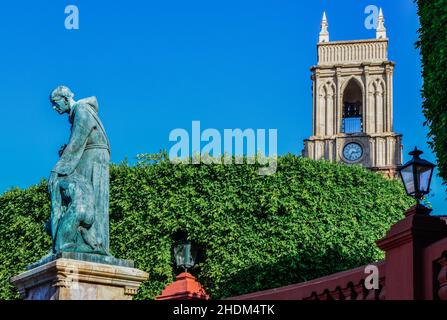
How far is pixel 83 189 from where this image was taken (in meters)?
11.0

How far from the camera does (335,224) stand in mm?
29984

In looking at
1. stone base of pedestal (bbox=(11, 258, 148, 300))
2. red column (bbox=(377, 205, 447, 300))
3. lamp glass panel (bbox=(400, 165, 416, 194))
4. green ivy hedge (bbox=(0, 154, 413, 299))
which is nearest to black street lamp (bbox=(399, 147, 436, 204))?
lamp glass panel (bbox=(400, 165, 416, 194))

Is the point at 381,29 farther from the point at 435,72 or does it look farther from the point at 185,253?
the point at 435,72

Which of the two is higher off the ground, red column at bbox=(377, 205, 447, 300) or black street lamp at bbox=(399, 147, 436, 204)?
black street lamp at bbox=(399, 147, 436, 204)

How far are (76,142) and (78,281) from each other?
1.75m

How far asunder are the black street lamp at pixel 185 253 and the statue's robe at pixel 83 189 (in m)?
16.7

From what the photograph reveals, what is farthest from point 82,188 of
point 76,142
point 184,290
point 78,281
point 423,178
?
point 184,290

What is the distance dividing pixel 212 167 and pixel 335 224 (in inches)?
178

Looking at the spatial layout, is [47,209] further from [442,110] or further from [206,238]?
[442,110]

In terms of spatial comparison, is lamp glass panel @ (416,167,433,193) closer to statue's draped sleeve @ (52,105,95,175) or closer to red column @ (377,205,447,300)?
red column @ (377,205,447,300)

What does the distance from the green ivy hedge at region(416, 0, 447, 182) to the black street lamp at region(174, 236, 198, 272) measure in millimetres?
12602

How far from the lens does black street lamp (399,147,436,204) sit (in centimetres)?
1060

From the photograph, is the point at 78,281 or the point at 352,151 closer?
the point at 78,281
